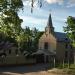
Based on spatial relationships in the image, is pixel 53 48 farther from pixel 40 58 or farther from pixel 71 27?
pixel 71 27

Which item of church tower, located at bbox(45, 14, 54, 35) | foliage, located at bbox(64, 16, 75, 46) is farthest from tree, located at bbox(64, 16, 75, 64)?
church tower, located at bbox(45, 14, 54, 35)

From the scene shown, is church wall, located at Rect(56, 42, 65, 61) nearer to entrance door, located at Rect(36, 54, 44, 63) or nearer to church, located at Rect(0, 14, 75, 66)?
church, located at Rect(0, 14, 75, 66)

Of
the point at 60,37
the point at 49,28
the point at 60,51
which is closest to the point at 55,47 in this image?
the point at 60,51

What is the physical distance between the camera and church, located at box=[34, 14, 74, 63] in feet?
224

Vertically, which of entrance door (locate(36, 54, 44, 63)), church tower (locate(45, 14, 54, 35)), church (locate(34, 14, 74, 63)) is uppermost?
church tower (locate(45, 14, 54, 35))

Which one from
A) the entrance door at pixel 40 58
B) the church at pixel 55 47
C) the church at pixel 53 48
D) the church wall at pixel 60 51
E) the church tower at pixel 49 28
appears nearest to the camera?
the entrance door at pixel 40 58

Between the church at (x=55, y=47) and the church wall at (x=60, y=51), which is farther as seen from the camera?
the church wall at (x=60, y=51)

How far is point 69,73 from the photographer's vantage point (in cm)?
3472

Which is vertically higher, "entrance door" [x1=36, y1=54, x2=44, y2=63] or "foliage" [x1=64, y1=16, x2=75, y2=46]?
"foliage" [x1=64, y1=16, x2=75, y2=46]

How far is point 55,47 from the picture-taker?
68.9 meters

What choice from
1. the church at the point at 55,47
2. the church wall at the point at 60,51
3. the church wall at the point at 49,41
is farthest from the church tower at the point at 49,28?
the church wall at the point at 60,51

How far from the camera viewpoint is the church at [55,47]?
68312mm

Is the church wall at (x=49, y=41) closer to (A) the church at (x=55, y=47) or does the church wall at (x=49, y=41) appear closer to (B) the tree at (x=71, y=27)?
(A) the church at (x=55, y=47)

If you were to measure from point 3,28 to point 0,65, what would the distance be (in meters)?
16.7
